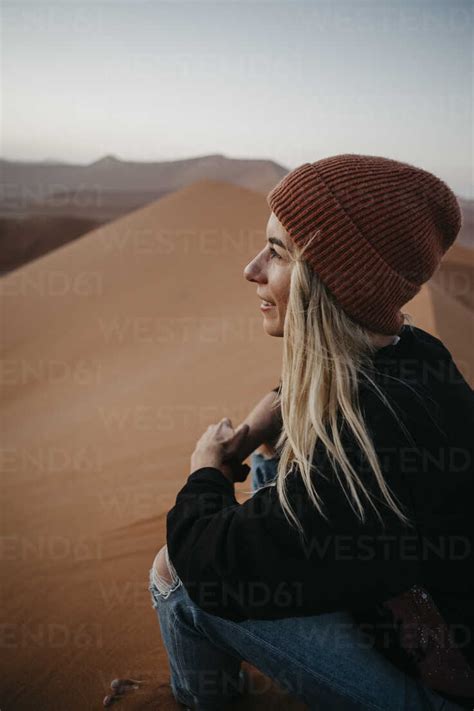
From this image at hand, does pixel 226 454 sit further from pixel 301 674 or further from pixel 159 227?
pixel 159 227

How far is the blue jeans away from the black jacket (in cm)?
6

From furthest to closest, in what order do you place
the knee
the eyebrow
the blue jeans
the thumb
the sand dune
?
1. the sand dune
2. the thumb
3. the knee
4. the eyebrow
5. the blue jeans

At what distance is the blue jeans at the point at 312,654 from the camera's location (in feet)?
5.02

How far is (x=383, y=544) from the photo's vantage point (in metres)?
1.39

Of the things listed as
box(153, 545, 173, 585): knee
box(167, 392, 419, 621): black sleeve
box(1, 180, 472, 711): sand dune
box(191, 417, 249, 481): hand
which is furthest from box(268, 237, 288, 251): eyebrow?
box(1, 180, 472, 711): sand dune

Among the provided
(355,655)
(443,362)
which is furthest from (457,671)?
(443,362)

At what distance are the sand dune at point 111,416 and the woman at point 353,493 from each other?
0.83 metres

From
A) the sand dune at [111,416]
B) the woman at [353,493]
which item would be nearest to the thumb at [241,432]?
the woman at [353,493]

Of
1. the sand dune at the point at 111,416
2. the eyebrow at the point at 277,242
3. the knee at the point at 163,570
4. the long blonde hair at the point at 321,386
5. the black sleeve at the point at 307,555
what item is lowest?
the sand dune at the point at 111,416

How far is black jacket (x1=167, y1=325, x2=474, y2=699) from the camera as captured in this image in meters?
1.38

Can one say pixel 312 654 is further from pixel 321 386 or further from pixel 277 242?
pixel 277 242

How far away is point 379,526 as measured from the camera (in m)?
1.38

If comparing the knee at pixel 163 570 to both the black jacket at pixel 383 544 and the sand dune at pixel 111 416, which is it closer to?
the black jacket at pixel 383 544

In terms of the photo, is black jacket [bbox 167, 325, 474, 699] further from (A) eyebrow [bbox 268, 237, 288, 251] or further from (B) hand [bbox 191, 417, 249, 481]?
(A) eyebrow [bbox 268, 237, 288, 251]
